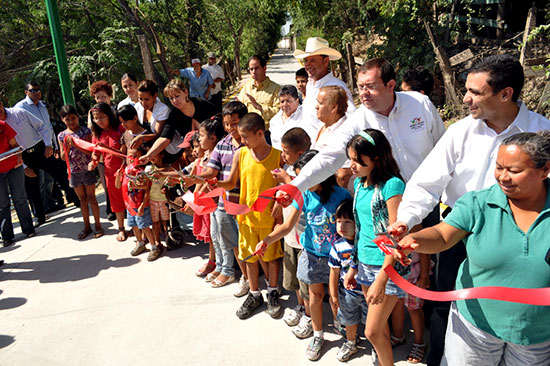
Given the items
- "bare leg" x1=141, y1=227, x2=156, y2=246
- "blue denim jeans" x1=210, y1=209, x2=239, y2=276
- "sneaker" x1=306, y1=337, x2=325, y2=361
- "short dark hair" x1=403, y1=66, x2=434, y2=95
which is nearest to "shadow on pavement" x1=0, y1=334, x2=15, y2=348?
"bare leg" x1=141, y1=227, x2=156, y2=246

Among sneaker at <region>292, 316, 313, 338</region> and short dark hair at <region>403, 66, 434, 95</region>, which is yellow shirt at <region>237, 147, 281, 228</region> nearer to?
sneaker at <region>292, 316, 313, 338</region>

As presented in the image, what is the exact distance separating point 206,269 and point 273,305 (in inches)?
46.9

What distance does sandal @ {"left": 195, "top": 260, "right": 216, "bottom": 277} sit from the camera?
14.7ft

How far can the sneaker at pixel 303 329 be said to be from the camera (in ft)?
10.7

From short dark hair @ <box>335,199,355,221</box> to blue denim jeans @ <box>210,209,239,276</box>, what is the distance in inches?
57.6

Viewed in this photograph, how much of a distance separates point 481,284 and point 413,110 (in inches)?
52.8

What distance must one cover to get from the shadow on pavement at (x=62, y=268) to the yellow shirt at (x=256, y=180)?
7.41ft

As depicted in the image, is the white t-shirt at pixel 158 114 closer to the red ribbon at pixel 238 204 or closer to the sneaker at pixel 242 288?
the red ribbon at pixel 238 204

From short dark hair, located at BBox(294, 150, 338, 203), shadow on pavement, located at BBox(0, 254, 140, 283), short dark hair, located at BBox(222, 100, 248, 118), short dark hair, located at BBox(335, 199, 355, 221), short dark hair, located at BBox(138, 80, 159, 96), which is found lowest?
shadow on pavement, located at BBox(0, 254, 140, 283)

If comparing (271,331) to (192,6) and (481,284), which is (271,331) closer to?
(481,284)

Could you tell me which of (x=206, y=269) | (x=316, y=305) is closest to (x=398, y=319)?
(x=316, y=305)

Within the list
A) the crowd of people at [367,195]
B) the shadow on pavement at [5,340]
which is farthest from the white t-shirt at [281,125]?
the shadow on pavement at [5,340]

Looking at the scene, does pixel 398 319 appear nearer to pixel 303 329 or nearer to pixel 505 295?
pixel 303 329

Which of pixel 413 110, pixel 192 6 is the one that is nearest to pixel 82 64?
pixel 192 6
